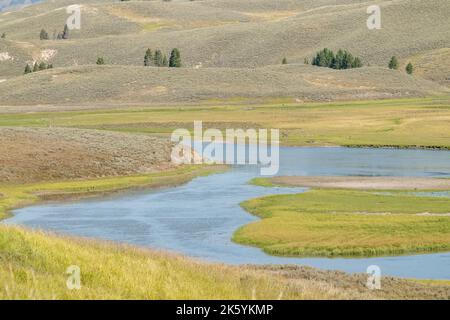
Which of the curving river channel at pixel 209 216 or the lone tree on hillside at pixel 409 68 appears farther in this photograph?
the lone tree on hillside at pixel 409 68

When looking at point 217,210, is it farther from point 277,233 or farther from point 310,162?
point 310,162

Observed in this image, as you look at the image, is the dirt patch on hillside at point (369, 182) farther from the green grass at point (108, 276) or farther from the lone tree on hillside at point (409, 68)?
the lone tree on hillside at point (409, 68)

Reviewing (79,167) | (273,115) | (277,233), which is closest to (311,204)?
(277,233)

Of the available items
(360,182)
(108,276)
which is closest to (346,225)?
(360,182)

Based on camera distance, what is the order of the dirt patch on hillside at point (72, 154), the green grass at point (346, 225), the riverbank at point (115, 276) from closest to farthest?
the riverbank at point (115, 276), the green grass at point (346, 225), the dirt patch on hillside at point (72, 154)

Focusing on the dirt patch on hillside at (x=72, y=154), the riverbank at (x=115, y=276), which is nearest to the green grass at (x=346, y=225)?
the riverbank at (x=115, y=276)

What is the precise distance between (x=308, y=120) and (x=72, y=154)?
4864cm

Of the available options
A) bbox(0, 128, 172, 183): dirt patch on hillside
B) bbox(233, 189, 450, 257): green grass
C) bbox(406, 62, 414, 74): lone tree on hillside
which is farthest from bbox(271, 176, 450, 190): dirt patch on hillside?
bbox(406, 62, 414, 74): lone tree on hillside

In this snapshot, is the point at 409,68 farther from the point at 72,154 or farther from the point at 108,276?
the point at 108,276

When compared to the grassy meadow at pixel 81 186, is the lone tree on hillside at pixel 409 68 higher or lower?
higher

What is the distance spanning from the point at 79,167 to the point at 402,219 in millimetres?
28281

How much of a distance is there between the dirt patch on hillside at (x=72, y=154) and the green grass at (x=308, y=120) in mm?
20636

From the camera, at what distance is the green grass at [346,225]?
3753 cm

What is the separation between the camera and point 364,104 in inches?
5458
